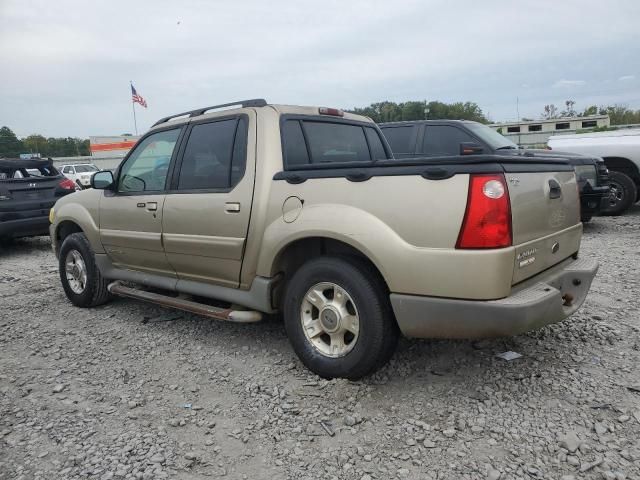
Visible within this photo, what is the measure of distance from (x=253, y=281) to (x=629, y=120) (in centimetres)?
6624

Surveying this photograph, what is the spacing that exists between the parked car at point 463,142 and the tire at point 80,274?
15.5ft

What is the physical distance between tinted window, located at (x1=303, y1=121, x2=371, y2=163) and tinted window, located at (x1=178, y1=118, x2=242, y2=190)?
0.56 m

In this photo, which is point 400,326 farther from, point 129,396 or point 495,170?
point 129,396

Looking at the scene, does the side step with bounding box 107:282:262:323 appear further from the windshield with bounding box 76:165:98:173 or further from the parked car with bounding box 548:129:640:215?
the windshield with bounding box 76:165:98:173

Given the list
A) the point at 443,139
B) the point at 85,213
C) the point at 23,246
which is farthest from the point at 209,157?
the point at 23,246

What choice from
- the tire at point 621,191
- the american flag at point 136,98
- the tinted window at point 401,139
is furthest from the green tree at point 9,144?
the tire at point 621,191

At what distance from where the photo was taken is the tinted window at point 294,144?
358cm

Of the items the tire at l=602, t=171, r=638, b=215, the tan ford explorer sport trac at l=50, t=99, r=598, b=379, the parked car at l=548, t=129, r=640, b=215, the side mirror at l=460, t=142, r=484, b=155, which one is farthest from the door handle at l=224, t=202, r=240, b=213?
the tire at l=602, t=171, r=638, b=215

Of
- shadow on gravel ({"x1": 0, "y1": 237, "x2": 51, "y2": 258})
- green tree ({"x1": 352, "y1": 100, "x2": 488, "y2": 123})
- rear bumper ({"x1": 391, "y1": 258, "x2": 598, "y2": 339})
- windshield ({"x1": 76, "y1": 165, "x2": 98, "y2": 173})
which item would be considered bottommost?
shadow on gravel ({"x1": 0, "y1": 237, "x2": 51, "y2": 258})

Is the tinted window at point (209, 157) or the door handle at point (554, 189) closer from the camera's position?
the door handle at point (554, 189)

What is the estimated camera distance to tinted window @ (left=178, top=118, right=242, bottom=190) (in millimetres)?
3695

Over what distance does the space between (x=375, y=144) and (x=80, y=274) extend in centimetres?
327

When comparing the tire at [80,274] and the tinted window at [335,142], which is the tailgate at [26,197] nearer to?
the tire at [80,274]

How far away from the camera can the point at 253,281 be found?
139 inches
